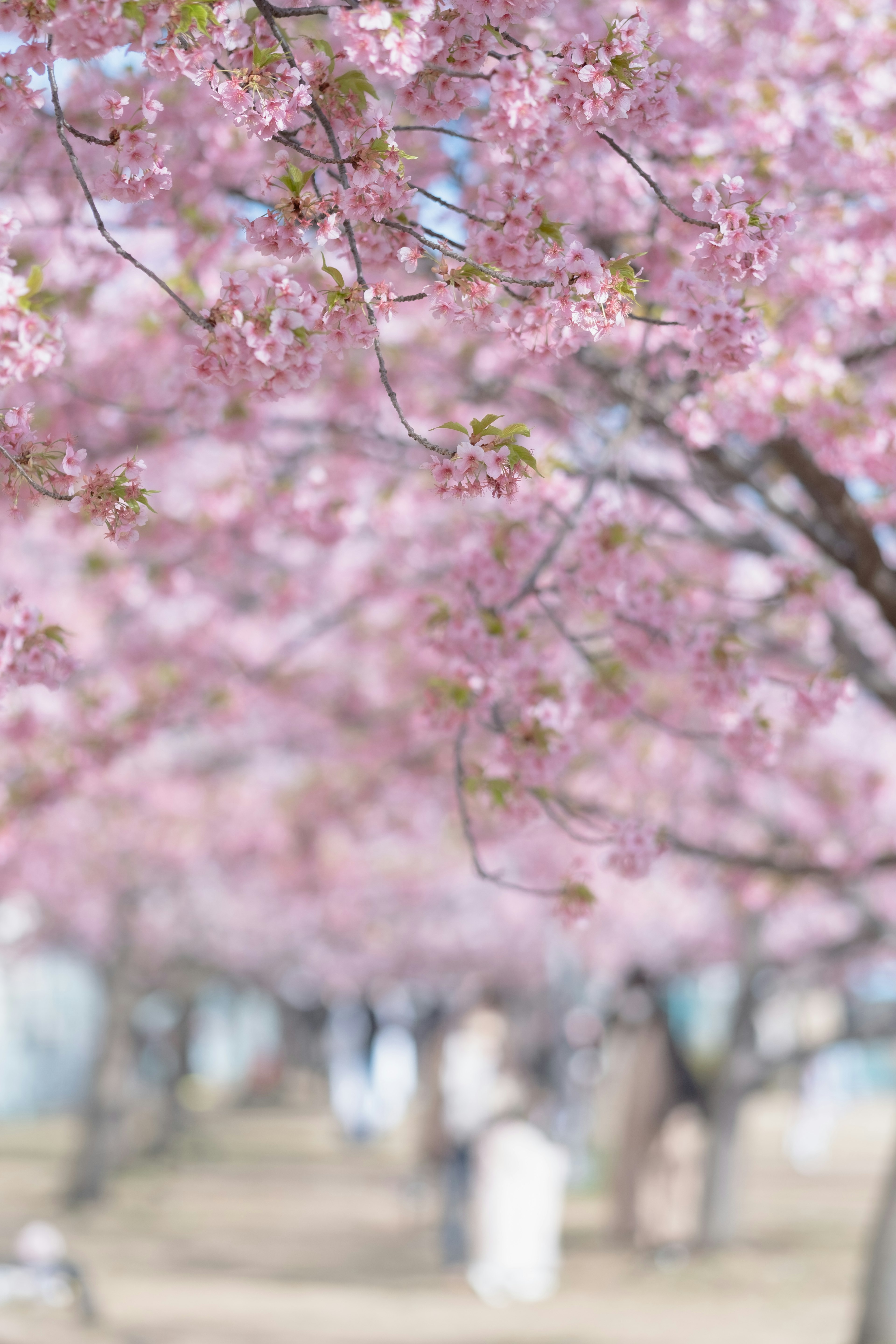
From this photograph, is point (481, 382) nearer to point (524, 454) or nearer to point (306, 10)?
point (524, 454)

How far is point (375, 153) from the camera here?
3.22m

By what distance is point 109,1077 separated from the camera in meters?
18.8

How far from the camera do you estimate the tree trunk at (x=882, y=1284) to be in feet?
27.6

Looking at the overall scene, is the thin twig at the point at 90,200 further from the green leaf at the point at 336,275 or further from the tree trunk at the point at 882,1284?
the tree trunk at the point at 882,1284

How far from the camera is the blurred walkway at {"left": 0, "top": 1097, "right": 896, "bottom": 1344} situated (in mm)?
10805

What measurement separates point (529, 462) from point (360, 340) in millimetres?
442

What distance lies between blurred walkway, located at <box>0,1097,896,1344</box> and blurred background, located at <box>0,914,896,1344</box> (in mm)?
49

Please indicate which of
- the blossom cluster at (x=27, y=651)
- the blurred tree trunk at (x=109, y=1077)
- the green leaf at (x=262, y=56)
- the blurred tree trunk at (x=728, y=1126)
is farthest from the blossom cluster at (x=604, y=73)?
the blurred tree trunk at (x=109, y=1077)

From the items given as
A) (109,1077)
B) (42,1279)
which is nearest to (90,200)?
(42,1279)

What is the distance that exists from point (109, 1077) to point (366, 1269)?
5.73 m

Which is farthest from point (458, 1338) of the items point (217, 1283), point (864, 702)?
point (864, 702)

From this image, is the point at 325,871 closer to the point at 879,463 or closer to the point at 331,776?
the point at 331,776

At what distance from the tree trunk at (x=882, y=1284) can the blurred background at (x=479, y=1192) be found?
991mm

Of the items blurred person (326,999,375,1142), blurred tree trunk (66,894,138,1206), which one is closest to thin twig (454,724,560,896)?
blurred tree trunk (66,894,138,1206)
